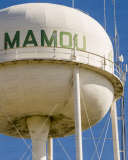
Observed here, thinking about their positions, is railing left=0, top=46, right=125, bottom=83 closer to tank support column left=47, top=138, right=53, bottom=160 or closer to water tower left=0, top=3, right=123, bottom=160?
water tower left=0, top=3, right=123, bottom=160

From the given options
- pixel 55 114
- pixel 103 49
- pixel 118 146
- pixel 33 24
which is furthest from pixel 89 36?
pixel 118 146

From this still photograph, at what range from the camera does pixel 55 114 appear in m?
20.3

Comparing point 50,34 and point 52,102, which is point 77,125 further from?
point 50,34

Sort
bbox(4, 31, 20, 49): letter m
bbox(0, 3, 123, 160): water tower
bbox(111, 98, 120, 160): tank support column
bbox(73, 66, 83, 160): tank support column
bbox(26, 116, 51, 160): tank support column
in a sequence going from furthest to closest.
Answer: bbox(111, 98, 120, 160): tank support column
bbox(26, 116, 51, 160): tank support column
bbox(4, 31, 20, 49): letter m
bbox(0, 3, 123, 160): water tower
bbox(73, 66, 83, 160): tank support column

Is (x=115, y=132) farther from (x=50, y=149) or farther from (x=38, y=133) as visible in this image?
(x=50, y=149)

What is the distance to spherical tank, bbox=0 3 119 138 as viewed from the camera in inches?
741

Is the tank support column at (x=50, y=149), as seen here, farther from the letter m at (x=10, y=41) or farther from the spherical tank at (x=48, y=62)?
the letter m at (x=10, y=41)

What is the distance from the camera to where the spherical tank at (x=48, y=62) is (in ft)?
61.8

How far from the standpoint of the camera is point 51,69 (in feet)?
61.9

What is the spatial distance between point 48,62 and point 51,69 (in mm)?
323

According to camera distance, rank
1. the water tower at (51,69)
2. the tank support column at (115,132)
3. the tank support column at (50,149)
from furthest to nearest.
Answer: the tank support column at (50,149) → the tank support column at (115,132) → the water tower at (51,69)

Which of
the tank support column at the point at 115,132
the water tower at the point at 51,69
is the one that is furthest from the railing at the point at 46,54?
the tank support column at the point at 115,132

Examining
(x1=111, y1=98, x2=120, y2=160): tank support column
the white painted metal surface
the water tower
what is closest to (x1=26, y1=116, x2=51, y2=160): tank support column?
the water tower

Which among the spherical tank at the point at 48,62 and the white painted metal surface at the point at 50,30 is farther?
the white painted metal surface at the point at 50,30
